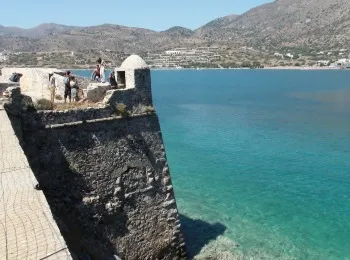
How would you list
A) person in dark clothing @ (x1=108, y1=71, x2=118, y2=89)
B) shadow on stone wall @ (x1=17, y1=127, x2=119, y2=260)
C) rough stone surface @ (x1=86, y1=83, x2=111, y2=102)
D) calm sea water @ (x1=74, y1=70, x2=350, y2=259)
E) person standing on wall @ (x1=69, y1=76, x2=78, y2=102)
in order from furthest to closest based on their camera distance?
1. calm sea water @ (x1=74, y1=70, x2=350, y2=259)
2. person in dark clothing @ (x1=108, y1=71, x2=118, y2=89)
3. person standing on wall @ (x1=69, y1=76, x2=78, y2=102)
4. rough stone surface @ (x1=86, y1=83, x2=111, y2=102)
5. shadow on stone wall @ (x1=17, y1=127, x2=119, y2=260)

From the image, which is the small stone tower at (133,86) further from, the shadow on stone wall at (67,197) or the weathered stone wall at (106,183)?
the shadow on stone wall at (67,197)

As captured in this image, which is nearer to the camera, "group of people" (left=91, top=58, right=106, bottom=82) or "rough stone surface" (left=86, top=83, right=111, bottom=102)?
"rough stone surface" (left=86, top=83, right=111, bottom=102)

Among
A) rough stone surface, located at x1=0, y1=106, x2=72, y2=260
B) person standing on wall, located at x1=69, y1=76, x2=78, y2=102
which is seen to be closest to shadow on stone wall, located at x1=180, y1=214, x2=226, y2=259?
person standing on wall, located at x1=69, y1=76, x2=78, y2=102

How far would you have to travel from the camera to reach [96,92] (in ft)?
52.6

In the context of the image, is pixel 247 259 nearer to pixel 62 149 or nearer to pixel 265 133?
pixel 62 149

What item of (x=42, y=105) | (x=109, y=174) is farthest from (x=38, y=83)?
(x=109, y=174)

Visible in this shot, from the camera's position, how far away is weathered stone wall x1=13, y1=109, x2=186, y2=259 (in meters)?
13.6

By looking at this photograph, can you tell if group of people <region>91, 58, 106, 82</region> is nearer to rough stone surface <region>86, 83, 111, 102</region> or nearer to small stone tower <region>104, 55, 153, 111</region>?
rough stone surface <region>86, 83, 111, 102</region>

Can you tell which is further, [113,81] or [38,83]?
[38,83]

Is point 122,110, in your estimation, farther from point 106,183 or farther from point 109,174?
point 106,183

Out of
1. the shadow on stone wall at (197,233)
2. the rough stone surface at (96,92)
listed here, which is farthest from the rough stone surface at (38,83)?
the shadow on stone wall at (197,233)

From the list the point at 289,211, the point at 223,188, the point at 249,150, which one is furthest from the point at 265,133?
the point at 289,211

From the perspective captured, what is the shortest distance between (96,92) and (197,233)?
373 inches

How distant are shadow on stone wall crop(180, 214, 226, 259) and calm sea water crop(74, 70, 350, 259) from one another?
5cm
